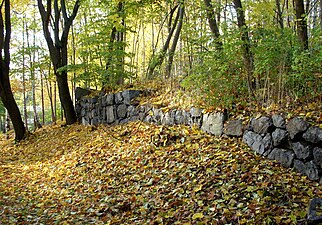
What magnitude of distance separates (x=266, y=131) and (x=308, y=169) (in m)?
0.89

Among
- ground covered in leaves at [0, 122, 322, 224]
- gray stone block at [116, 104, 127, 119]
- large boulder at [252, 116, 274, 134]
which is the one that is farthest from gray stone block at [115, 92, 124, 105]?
large boulder at [252, 116, 274, 134]

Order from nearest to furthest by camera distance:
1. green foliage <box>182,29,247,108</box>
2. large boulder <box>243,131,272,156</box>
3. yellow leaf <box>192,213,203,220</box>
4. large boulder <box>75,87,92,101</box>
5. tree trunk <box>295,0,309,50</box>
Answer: yellow leaf <box>192,213,203,220</box>, large boulder <box>243,131,272,156</box>, tree trunk <box>295,0,309,50</box>, green foliage <box>182,29,247,108</box>, large boulder <box>75,87,92,101</box>

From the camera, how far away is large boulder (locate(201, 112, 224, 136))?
5602 millimetres

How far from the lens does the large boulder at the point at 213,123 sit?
5.60m

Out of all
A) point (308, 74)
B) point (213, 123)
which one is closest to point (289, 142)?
point (308, 74)

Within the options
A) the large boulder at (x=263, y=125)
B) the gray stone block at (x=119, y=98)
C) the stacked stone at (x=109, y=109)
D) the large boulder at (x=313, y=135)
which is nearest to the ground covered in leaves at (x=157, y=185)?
the large boulder at (x=263, y=125)

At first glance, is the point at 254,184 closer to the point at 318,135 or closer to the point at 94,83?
the point at 318,135

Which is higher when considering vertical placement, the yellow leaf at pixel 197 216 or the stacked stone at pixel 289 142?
the stacked stone at pixel 289 142

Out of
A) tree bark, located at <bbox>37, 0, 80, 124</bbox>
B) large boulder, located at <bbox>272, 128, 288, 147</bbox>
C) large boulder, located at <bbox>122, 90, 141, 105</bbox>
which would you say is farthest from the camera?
tree bark, located at <bbox>37, 0, 80, 124</bbox>

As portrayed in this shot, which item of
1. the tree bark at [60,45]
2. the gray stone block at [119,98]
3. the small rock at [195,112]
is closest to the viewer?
the small rock at [195,112]

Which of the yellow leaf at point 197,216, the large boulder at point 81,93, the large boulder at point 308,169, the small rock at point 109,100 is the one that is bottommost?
the yellow leaf at point 197,216

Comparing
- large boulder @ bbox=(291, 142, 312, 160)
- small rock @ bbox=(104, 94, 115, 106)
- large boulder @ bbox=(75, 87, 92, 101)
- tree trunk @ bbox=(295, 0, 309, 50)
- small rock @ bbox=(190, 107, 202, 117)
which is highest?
tree trunk @ bbox=(295, 0, 309, 50)

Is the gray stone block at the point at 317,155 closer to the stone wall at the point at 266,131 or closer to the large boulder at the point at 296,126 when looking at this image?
the stone wall at the point at 266,131

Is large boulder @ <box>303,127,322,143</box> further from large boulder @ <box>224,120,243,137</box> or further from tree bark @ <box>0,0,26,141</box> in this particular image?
tree bark @ <box>0,0,26,141</box>
